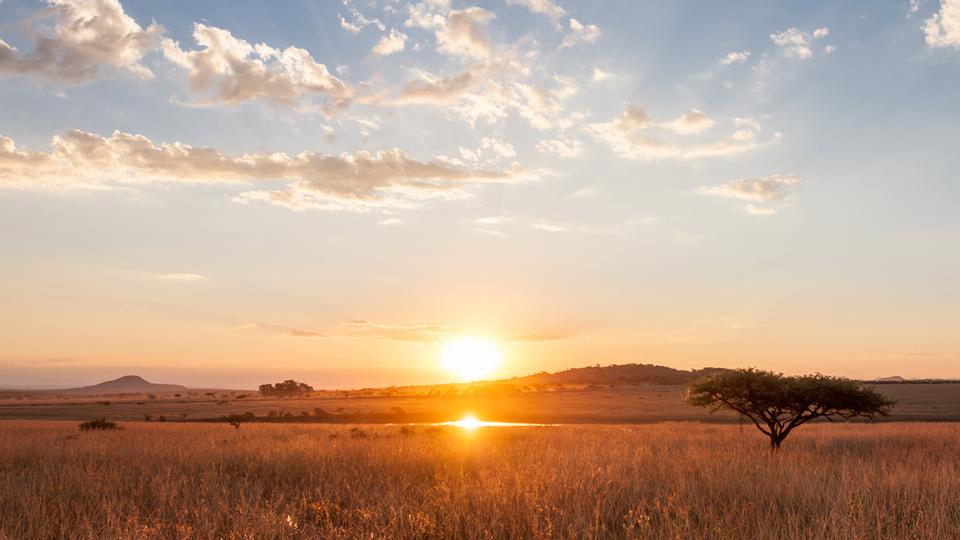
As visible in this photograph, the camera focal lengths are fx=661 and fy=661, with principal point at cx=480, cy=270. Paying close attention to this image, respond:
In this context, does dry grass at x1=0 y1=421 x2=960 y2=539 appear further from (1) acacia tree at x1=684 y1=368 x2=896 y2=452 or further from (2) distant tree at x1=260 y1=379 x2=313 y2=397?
(2) distant tree at x1=260 y1=379 x2=313 y2=397

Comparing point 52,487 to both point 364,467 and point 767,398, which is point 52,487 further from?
point 767,398

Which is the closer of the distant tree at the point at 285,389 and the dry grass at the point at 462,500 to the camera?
the dry grass at the point at 462,500

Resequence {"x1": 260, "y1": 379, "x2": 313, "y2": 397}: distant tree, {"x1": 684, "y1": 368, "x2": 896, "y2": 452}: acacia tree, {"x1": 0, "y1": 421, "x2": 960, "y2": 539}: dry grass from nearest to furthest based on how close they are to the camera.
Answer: {"x1": 0, "y1": 421, "x2": 960, "y2": 539}: dry grass < {"x1": 684, "y1": 368, "x2": 896, "y2": 452}: acacia tree < {"x1": 260, "y1": 379, "x2": 313, "y2": 397}: distant tree

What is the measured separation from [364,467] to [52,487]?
5.72 m

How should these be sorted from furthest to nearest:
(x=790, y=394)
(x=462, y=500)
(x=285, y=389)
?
1. (x=285, y=389)
2. (x=790, y=394)
3. (x=462, y=500)

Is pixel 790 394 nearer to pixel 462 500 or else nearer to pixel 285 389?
pixel 462 500

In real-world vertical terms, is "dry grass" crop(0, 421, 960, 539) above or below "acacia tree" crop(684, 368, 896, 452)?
below

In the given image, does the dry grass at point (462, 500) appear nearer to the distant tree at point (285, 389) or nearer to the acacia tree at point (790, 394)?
the acacia tree at point (790, 394)

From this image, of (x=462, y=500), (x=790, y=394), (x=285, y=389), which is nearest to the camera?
(x=462, y=500)

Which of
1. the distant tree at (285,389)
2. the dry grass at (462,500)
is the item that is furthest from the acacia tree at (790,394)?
the distant tree at (285,389)

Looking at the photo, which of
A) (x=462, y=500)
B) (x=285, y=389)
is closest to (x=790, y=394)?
(x=462, y=500)

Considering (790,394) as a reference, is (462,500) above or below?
below

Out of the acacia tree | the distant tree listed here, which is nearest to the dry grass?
the acacia tree

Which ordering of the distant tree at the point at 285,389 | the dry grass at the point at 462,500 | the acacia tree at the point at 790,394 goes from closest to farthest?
the dry grass at the point at 462,500
the acacia tree at the point at 790,394
the distant tree at the point at 285,389
